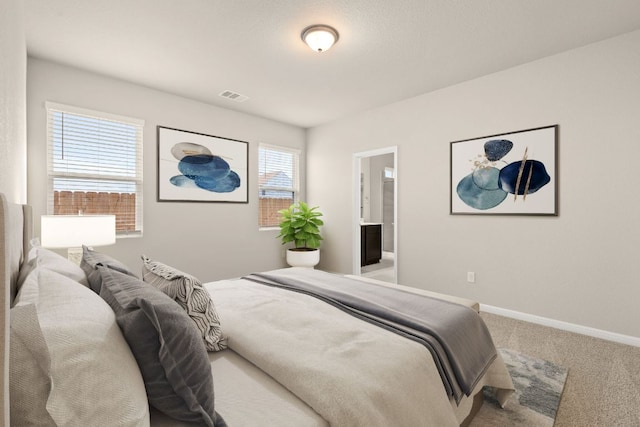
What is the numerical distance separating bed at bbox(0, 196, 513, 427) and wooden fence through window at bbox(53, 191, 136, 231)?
7.04ft

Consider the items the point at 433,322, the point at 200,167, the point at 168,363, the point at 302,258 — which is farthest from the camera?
the point at 302,258

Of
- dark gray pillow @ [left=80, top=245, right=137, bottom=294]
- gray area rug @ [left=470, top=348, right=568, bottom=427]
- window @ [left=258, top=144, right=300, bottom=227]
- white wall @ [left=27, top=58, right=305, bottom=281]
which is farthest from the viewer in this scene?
window @ [left=258, top=144, right=300, bottom=227]

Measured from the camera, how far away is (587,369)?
2.21 metres

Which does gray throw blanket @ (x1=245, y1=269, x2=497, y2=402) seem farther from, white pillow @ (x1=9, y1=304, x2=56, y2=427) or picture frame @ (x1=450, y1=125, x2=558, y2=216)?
picture frame @ (x1=450, y1=125, x2=558, y2=216)

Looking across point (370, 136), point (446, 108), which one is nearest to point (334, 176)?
point (370, 136)

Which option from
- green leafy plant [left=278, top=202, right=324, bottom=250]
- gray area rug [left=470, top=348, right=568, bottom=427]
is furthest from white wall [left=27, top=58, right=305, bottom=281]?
gray area rug [left=470, top=348, right=568, bottom=427]

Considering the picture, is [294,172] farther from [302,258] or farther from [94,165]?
[94,165]

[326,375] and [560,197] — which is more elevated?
[560,197]

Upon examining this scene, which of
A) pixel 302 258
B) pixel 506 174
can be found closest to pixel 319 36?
pixel 506 174

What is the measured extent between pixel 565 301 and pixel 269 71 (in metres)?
3.89

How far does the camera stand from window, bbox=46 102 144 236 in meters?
3.17

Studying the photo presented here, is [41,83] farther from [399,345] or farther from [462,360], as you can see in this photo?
[462,360]

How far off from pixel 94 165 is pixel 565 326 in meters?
5.26

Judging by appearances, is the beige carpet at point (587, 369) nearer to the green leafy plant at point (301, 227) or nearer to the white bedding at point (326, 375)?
the white bedding at point (326, 375)
